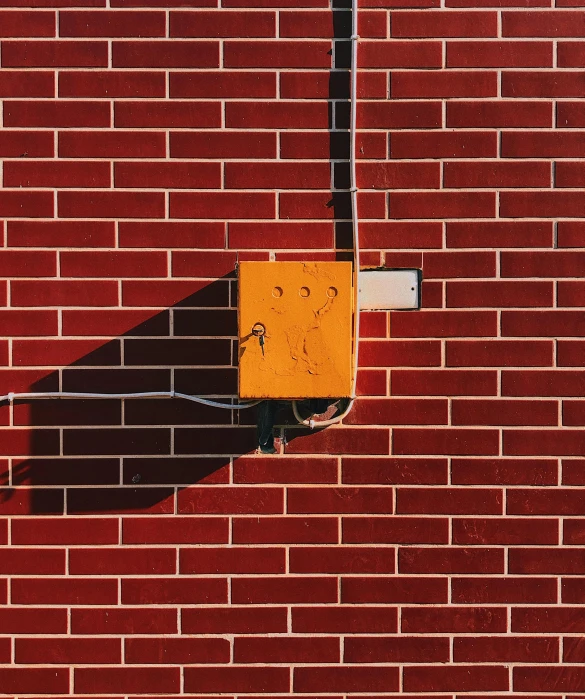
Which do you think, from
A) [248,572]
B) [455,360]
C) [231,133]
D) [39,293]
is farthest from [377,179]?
[248,572]

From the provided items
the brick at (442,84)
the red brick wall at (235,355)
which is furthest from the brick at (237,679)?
the brick at (442,84)

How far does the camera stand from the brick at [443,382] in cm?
200

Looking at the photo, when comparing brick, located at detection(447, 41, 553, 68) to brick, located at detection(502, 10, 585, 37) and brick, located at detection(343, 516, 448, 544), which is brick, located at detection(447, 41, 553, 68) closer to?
brick, located at detection(502, 10, 585, 37)

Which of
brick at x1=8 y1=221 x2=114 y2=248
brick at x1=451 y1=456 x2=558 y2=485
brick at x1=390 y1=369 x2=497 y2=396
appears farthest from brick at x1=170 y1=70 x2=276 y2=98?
brick at x1=451 y1=456 x2=558 y2=485

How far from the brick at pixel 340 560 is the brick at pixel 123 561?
397 mm

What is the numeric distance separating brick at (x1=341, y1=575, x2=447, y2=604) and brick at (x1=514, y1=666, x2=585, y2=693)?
1.15 feet

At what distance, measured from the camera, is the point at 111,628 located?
1.99 meters

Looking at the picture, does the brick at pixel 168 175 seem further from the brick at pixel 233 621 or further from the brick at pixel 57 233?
the brick at pixel 233 621

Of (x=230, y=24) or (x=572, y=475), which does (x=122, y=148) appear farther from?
(x=572, y=475)

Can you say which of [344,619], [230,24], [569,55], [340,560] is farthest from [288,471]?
[569,55]

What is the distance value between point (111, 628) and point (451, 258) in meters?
1.58

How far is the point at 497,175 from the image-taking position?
199 cm

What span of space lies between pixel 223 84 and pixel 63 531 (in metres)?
1.49

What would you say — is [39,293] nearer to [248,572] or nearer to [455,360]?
[248,572]
